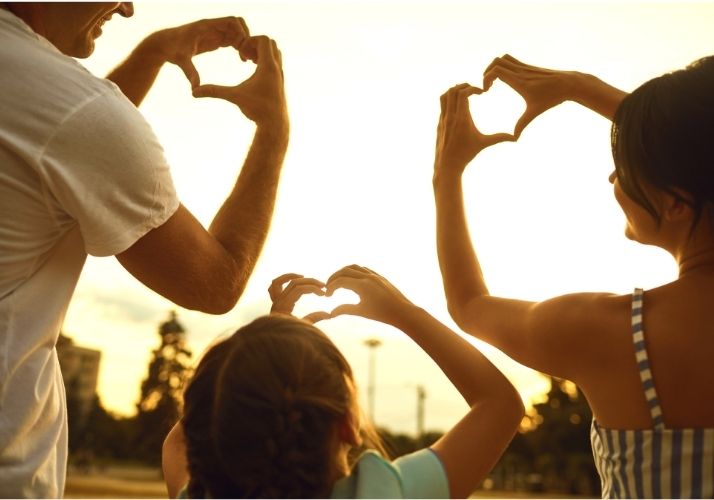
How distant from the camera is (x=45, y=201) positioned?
5.74 ft

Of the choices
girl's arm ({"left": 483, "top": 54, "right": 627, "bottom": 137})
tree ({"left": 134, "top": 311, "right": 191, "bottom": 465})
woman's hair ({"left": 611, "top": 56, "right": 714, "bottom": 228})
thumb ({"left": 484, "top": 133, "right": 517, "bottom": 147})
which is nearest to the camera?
woman's hair ({"left": 611, "top": 56, "right": 714, "bottom": 228})

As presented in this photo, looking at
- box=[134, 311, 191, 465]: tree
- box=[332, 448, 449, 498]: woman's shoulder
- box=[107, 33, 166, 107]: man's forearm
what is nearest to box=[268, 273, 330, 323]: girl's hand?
box=[332, 448, 449, 498]: woman's shoulder

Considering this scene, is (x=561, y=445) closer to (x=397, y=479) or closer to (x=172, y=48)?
(x=172, y=48)

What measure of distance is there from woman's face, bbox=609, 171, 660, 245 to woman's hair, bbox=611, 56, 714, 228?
0.02 metres

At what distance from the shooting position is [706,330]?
1.67 m

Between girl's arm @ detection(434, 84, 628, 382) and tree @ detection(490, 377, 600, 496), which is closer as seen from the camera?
girl's arm @ detection(434, 84, 628, 382)

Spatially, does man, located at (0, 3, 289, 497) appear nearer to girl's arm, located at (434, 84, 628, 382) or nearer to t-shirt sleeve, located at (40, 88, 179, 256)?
t-shirt sleeve, located at (40, 88, 179, 256)

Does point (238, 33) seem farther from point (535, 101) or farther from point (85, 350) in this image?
point (85, 350)

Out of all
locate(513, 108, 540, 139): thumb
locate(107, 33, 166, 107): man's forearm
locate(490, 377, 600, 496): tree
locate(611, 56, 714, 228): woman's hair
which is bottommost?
locate(490, 377, 600, 496): tree

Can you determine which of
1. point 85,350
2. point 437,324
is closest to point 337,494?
point 437,324

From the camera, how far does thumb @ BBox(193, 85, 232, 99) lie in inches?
87.3

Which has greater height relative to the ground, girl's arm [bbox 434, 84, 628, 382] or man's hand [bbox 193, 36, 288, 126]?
man's hand [bbox 193, 36, 288, 126]

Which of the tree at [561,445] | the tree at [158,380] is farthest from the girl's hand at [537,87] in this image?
the tree at [158,380]

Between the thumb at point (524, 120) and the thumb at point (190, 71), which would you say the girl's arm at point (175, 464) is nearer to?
the thumb at point (190, 71)
